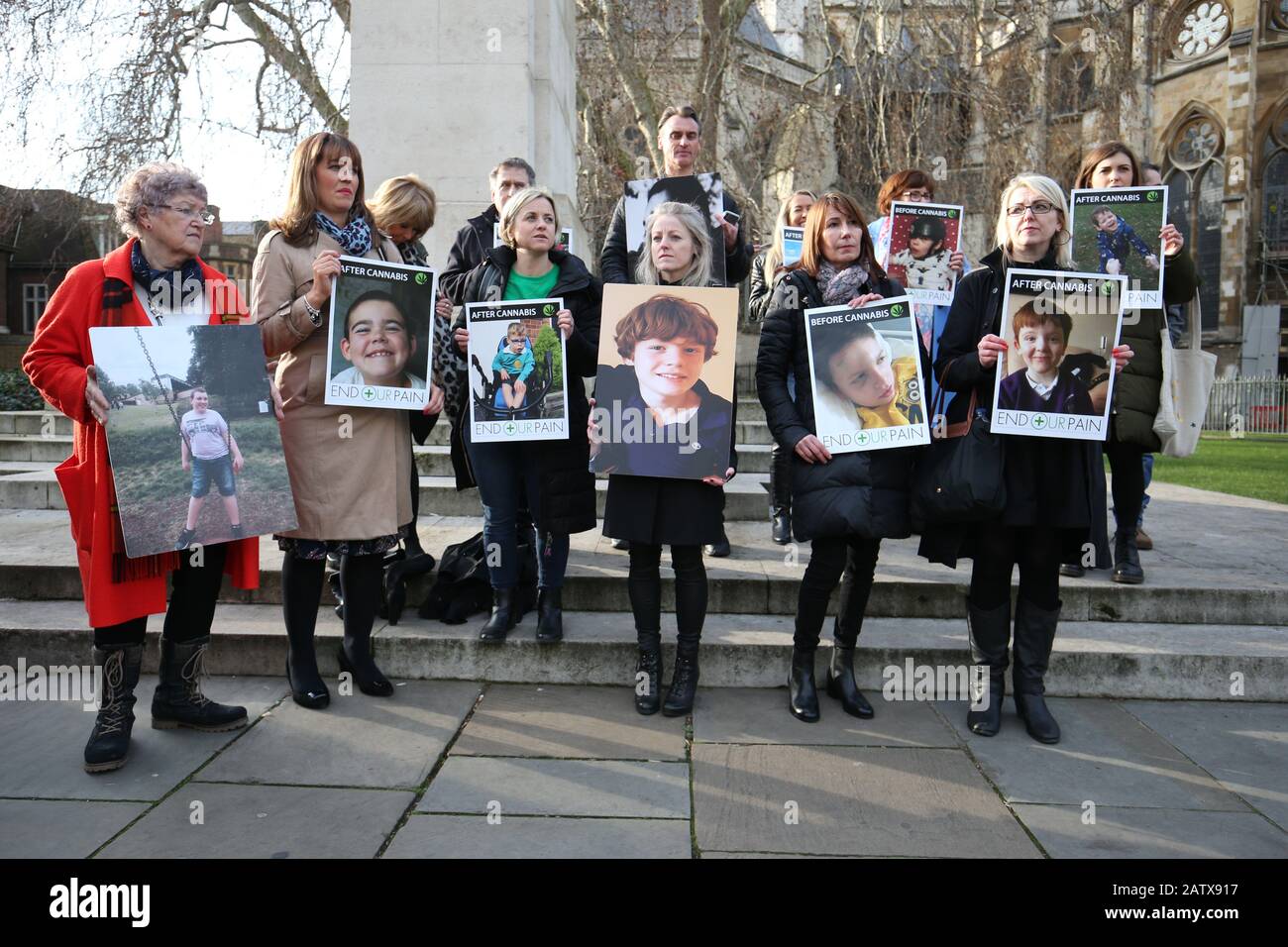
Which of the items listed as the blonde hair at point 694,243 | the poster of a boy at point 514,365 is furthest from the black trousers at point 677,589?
the blonde hair at point 694,243

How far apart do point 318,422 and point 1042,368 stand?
120 inches

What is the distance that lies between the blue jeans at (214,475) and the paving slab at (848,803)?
2120 mm

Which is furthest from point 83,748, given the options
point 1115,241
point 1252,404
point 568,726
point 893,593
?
point 1252,404

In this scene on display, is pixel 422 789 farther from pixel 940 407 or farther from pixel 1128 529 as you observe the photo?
pixel 1128 529

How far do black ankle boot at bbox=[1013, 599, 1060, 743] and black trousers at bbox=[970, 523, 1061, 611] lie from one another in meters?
0.05

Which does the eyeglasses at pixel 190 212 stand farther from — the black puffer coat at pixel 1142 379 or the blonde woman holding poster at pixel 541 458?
the black puffer coat at pixel 1142 379

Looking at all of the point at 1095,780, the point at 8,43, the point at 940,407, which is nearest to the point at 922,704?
the point at 1095,780

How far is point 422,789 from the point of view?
3.38 metres

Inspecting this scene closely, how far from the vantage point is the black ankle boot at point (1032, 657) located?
4.00 m

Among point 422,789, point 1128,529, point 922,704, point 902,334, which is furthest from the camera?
point 1128,529

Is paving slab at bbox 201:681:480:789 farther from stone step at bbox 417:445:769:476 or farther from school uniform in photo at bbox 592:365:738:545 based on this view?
→ stone step at bbox 417:445:769:476

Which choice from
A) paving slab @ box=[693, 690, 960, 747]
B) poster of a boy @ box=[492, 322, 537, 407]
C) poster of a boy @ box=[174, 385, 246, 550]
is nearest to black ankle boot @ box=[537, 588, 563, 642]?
paving slab @ box=[693, 690, 960, 747]

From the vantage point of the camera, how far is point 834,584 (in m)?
4.10
